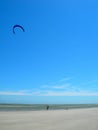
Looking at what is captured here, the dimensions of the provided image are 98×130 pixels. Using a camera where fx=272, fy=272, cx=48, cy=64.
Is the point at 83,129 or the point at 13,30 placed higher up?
the point at 13,30

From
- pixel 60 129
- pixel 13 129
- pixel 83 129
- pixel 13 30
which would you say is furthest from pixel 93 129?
pixel 13 30

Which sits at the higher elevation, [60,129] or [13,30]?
[13,30]

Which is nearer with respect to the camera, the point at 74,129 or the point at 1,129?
the point at 1,129

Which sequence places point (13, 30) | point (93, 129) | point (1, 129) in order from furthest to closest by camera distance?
point (13, 30) → point (93, 129) → point (1, 129)

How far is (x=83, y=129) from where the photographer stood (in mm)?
20547

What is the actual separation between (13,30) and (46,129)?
861 centimetres

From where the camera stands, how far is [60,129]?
2038 cm

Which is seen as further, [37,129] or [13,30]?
[13,30]

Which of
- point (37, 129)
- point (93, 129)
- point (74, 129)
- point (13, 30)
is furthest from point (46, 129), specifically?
point (13, 30)

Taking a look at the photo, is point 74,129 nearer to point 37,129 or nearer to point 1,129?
point 37,129

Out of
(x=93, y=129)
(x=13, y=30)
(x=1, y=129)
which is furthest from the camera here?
(x=13, y=30)

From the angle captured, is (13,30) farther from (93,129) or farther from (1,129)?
(93,129)

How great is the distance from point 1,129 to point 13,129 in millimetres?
864

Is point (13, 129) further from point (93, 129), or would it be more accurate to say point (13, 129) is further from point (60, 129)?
point (93, 129)
